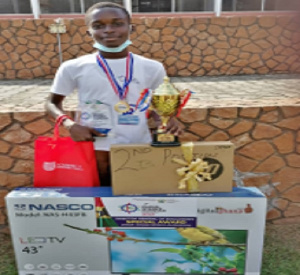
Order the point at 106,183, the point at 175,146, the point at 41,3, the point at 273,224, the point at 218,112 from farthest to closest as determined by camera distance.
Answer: the point at 41,3, the point at 273,224, the point at 218,112, the point at 106,183, the point at 175,146

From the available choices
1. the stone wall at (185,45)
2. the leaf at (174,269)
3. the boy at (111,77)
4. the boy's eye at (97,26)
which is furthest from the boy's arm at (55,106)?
the stone wall at (185,45)

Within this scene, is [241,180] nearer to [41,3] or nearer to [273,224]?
[273,224]

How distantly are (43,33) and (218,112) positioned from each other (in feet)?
13.9

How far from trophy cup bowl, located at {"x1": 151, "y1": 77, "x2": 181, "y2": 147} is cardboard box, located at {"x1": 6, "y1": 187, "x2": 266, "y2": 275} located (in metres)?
0.24

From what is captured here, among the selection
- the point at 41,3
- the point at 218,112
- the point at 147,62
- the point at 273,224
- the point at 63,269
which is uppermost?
the point at 41,3

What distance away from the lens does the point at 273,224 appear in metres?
2.14

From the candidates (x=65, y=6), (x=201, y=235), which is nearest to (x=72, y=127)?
(x=201, y=235)

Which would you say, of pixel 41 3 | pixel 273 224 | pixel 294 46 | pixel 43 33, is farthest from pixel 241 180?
pixel 41 3

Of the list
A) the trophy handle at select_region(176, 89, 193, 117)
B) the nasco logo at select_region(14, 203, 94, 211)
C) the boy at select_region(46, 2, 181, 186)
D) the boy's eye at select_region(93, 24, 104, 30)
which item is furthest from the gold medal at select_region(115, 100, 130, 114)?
the nasco logo at select_region(14, 203, 94, 211)

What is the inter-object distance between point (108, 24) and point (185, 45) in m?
4.19

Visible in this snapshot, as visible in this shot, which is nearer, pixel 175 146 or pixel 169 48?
pixel 175 146

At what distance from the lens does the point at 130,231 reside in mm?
1385

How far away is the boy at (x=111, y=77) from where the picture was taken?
1.29m

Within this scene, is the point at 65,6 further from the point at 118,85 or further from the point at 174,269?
the point at 174,269
